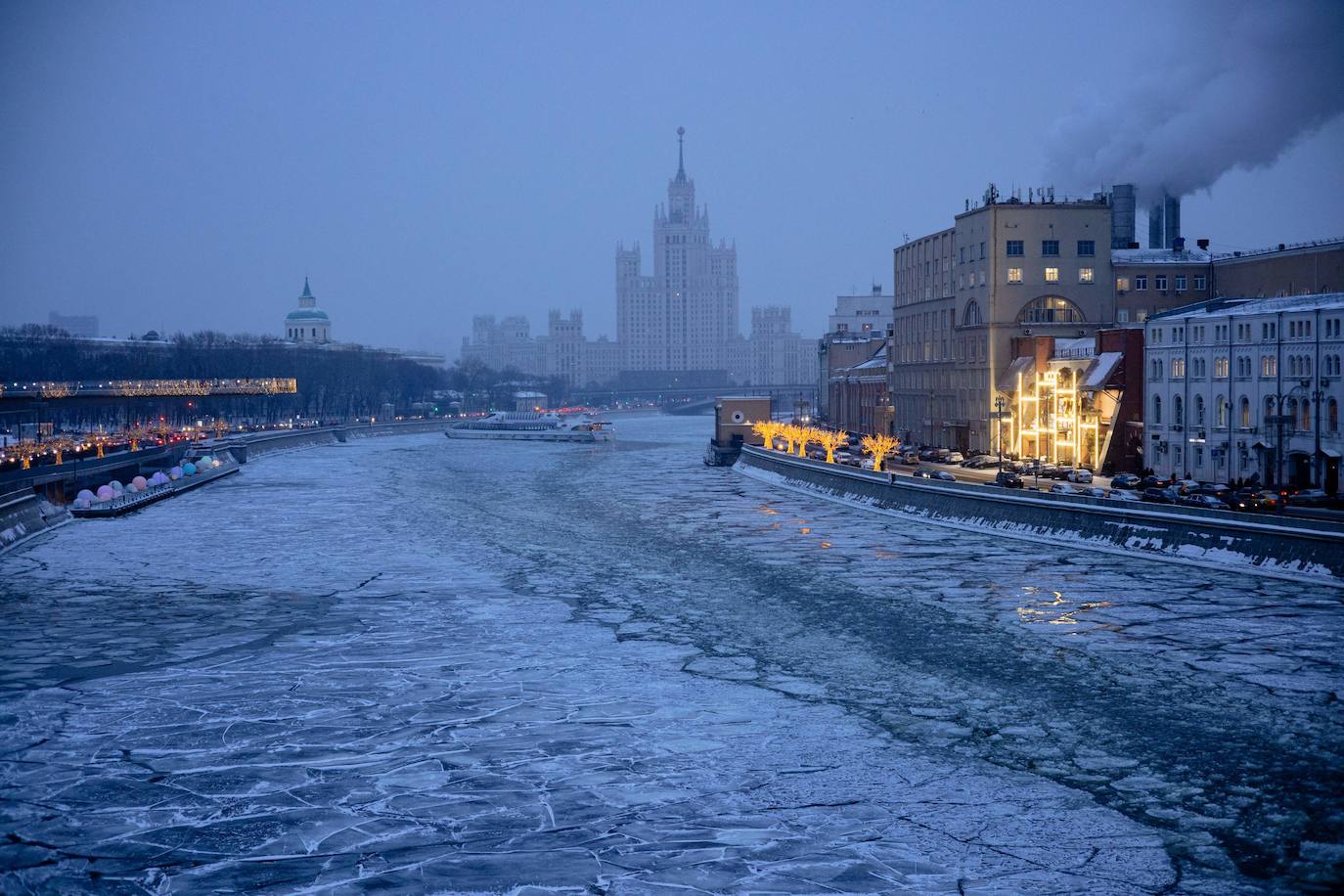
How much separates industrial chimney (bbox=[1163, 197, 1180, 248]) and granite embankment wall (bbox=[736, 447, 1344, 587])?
37.8 metres

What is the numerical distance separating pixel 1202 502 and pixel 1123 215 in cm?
4601

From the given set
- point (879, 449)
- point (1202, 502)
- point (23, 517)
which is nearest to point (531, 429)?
point (879, 449)

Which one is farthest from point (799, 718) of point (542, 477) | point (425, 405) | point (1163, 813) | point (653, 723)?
point (425, 405)

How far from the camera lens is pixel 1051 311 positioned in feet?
234

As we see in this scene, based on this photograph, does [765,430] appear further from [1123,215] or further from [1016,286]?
[1123,215]

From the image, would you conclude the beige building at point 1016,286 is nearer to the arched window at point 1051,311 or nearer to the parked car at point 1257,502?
the arched window at point 1051,311

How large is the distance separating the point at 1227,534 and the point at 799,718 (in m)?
18.7

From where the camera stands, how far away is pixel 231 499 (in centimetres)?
6038

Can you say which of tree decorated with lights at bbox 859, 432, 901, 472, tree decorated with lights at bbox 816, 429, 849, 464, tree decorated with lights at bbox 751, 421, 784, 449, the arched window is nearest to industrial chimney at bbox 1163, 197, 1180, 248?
the arched window

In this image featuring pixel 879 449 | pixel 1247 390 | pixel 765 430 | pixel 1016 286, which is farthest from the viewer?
pixel 765 430

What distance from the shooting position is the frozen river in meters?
13.7

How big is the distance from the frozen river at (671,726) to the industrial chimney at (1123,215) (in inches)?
1902

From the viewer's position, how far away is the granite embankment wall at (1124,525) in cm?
3042

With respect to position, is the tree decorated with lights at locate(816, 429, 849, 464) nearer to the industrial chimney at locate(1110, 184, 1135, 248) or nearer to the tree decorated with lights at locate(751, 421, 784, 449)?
the tree decorated with lights at locate(751, 421, 784, 449)
